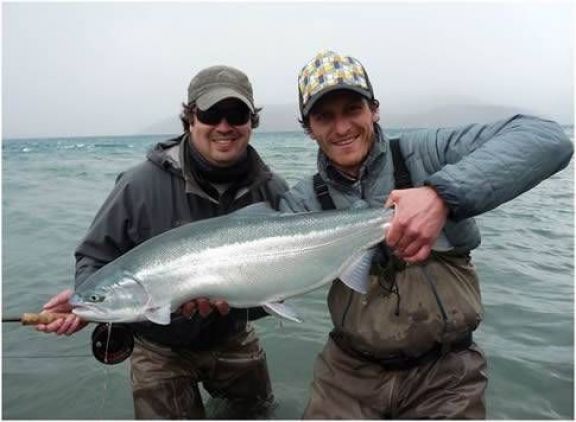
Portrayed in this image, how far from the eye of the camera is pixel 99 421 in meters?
5.33

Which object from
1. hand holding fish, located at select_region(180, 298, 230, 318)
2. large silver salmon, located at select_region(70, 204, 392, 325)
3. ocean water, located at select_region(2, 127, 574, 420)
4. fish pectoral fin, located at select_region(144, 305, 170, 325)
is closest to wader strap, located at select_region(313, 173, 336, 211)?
large silver salmon, located at select_region(70, 204, 392, 325)

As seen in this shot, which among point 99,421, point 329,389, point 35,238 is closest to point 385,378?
point 329,389

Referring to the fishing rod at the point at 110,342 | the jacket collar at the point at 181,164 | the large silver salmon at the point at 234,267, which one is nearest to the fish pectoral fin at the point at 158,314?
the large silver salmon at the point at 234,267

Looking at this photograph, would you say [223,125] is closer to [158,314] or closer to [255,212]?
[255,212]

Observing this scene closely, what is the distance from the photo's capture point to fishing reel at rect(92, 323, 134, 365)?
180 inches

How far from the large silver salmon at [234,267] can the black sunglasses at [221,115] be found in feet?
3.29

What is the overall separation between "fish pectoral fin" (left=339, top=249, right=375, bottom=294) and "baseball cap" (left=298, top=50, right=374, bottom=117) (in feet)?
3.76

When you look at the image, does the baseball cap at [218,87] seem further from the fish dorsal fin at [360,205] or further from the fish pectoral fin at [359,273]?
the fish pectoral fin at [359,273]

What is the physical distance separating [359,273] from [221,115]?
5.76 feet

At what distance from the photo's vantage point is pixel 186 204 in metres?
4.57

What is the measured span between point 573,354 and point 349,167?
13.7ft

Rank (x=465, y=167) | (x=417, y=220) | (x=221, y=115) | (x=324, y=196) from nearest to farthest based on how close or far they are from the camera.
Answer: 1. (x=417, y=220)
2. (x=465, y=167)
3. (x=324, y=196)
4. (x=221, y=115)

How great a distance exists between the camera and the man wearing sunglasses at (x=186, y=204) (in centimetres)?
446

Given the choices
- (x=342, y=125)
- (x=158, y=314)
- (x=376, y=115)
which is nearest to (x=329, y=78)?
(x=342, y=125)
